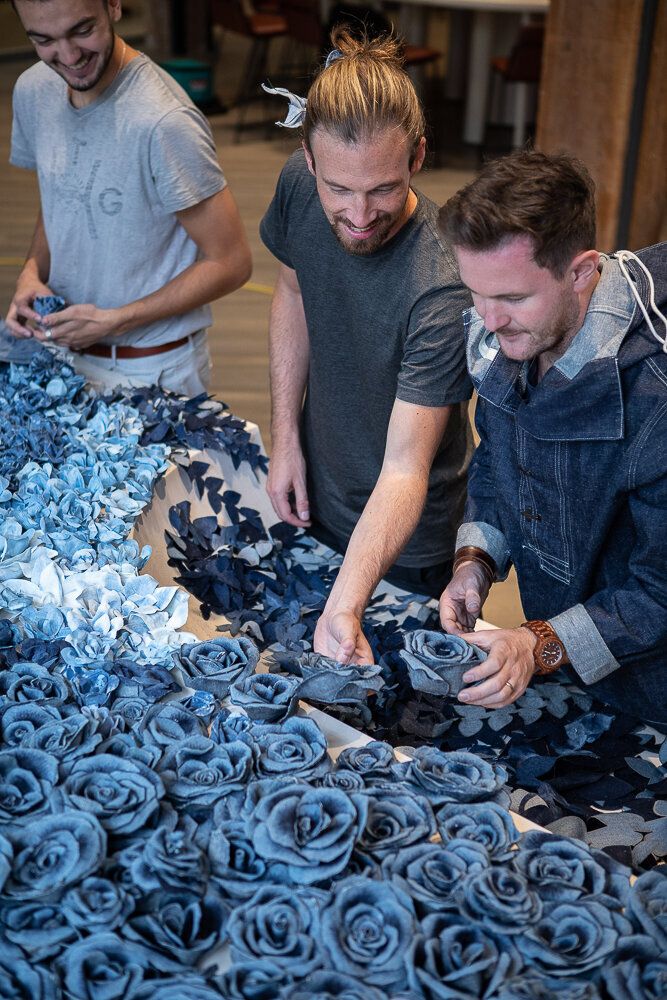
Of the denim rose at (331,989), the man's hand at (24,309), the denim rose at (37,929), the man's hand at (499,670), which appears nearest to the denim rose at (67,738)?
the denim rose at (37,929)

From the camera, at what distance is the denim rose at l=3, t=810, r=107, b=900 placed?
3.99 feet

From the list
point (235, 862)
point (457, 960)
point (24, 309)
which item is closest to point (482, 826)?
point (457, 960)

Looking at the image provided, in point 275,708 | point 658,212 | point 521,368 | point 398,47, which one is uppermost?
point 398,47

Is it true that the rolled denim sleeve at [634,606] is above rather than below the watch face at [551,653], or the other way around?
above

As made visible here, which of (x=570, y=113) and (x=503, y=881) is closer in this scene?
(x=503, y=881)

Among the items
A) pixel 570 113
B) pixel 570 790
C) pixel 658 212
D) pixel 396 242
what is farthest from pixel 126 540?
pixel 658 212

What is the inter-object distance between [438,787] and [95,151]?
1.82 m

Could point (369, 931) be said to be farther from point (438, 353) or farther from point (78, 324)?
point (78, 324)

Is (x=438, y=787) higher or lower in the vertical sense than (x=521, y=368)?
lower

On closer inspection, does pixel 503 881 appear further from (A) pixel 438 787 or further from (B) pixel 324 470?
(B) pixel 324 470

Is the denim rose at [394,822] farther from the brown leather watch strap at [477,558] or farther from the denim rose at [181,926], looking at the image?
the brown leather watch strap at [477,558]

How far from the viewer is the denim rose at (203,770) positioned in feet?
4.51

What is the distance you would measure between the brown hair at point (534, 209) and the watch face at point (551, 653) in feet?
2.01

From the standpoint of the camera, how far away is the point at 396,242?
2068 millimetres
